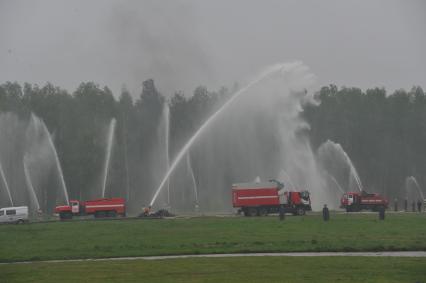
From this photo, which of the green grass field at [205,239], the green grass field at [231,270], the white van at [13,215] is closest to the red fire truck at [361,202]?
the green grass field at [205,239]

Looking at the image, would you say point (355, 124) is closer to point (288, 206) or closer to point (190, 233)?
point (288, 206)

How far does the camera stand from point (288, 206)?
73188mm

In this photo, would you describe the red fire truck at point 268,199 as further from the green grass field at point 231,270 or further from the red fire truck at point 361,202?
the green grass field at point 231,270

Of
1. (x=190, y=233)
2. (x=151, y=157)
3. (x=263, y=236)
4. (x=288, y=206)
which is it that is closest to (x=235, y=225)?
(x=190, y=233)

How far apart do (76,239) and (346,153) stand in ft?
286

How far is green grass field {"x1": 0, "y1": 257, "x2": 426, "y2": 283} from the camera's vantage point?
1006 inches

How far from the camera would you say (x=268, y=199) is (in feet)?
241

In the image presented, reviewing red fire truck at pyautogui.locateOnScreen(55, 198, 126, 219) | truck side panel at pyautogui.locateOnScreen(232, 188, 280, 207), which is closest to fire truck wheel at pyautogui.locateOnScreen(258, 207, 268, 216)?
truck side panel at pyautogui.locateOnScreen(232, 188, 280, 207)

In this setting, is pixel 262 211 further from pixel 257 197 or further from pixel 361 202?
pixel 361 202

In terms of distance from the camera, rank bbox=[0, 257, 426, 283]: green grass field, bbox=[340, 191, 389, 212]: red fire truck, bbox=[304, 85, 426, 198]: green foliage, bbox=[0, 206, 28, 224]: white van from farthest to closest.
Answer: bbox=[304, 85, 426, 198]: green foliage, bbox=[340, 191, 389, 212]: red fire truck, bbox=[0, 206, 28, 224]: white van, bbox=[0, 257, 426, 283]: green grass field

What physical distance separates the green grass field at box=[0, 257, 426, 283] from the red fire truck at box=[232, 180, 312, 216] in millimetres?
41659

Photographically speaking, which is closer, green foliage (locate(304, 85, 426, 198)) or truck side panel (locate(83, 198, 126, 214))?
truck side panel (locate(83, 198, 126, 214))

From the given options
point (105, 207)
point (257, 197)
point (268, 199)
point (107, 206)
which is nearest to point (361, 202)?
point (268, 199)

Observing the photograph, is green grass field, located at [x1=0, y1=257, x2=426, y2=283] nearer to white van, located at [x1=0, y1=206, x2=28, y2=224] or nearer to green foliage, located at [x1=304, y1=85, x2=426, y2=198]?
white van, located at [x1=0, y1=206, x2=28, y2=224]
